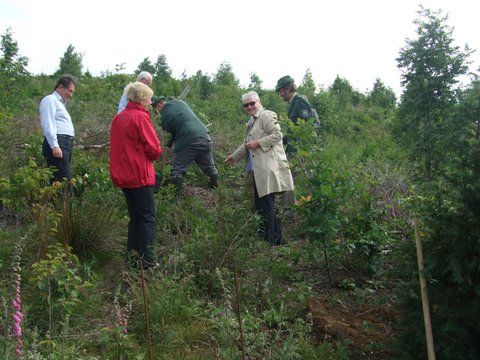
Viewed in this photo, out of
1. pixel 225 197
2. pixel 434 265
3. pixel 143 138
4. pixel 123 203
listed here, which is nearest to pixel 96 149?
pixel 123 203

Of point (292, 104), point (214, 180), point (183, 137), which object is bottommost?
point (214, 180)

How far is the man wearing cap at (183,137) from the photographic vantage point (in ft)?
22.7

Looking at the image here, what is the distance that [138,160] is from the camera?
486 cm

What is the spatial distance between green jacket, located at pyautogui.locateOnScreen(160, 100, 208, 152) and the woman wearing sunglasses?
97 centimetres

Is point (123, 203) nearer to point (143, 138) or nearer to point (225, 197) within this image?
point (225, 197)

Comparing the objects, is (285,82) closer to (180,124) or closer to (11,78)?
(180,124)

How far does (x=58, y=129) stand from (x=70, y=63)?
530 inches

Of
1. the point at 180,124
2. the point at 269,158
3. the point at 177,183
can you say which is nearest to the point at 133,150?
the point at 269,158

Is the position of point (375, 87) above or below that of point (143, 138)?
above

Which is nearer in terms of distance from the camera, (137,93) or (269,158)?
(137,93)

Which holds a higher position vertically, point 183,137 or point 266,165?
point 183,137

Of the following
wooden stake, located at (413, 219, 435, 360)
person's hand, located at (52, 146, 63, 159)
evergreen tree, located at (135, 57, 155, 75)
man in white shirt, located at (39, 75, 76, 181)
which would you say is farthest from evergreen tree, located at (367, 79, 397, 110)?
wooden stake, located at (413, 219, 435, 360)

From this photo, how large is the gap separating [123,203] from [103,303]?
1923mm

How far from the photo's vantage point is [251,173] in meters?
6.32
